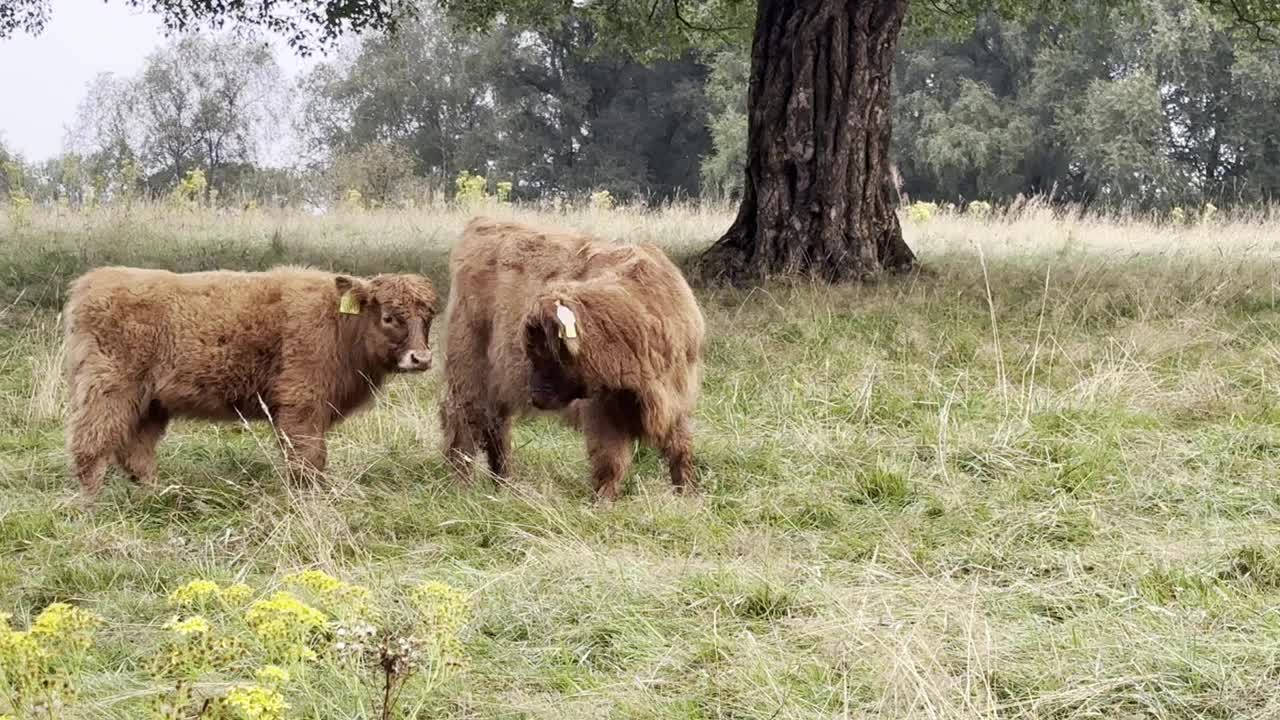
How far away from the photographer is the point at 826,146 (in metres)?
11.7

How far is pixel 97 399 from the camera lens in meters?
6.50

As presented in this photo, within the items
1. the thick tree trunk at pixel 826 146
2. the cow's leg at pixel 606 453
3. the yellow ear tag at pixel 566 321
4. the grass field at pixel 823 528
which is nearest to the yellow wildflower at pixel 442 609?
the grass field at pixel 823 528

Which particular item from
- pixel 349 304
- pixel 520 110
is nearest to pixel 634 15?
pixel 349 304

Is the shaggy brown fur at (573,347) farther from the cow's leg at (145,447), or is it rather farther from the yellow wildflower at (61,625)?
the yellow wildflower at (61,625)

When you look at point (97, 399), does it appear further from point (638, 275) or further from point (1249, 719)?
point (1249, 719)

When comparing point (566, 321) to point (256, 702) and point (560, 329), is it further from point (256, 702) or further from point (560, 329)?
point (256, 702)

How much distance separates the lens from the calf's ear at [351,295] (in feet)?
22.0

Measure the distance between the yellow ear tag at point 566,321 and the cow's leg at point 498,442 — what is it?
49.0 inches

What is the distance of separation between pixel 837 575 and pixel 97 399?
12.5 feet

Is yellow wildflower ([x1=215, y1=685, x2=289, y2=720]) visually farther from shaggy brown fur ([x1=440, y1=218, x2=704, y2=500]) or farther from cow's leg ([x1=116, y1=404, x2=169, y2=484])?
cow's leg ([x1=116, y1=404, x2=169, y2=484])

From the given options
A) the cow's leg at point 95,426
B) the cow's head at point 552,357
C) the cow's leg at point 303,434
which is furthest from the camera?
the cow's leg at point 303,434

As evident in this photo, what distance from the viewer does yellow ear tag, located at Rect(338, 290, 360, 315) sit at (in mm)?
6711

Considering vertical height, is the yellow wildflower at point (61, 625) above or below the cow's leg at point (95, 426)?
above

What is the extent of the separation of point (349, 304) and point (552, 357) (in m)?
1.32
